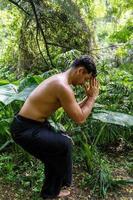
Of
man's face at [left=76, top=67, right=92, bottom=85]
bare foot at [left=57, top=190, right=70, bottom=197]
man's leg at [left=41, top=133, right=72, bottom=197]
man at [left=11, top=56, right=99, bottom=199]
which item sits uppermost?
man's face at [left=76, top=67, right=92, bottom=85]

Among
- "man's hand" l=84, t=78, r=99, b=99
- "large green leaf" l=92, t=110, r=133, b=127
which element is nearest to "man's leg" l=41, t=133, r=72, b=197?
"man's hand" l=84, t=78, r=99, b=99

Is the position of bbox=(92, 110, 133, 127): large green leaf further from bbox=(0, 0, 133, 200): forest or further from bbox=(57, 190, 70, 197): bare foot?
bbox=(57, 190, 70, 197): bare foot

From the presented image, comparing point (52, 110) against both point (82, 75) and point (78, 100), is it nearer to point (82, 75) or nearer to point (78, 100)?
point (82, 75)

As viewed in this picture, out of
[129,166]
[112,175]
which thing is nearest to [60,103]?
[112,175]

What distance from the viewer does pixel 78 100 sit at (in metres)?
5.11

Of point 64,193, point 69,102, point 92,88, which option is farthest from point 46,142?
point 64,193

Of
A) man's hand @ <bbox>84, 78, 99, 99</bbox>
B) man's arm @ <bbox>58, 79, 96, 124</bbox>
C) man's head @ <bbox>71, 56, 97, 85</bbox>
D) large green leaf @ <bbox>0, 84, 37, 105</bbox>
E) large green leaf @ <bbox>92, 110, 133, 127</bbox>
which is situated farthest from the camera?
large green leaf @ <bbox>0, 84, 37, 105</bbox>

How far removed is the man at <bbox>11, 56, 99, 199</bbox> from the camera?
3492 millimetres

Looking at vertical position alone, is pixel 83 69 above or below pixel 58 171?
above

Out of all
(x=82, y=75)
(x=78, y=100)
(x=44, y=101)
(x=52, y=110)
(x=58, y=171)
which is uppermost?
(x=82, y=75)

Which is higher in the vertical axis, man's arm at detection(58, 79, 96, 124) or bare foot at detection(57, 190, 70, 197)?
man's arm at detection(58, 79, 96, 124)

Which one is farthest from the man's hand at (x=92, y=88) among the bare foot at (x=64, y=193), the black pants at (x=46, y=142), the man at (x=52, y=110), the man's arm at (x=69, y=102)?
the bare foot at (x=64, y=193)

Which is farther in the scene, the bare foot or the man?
the bare foot

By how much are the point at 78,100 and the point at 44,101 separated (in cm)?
157
